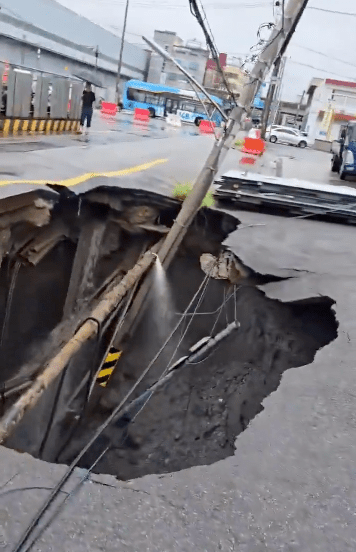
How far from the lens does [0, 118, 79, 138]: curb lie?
16438 mm

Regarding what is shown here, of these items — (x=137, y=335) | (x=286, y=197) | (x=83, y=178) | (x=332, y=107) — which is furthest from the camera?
(x=332, y=107)

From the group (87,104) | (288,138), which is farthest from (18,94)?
(288,138)

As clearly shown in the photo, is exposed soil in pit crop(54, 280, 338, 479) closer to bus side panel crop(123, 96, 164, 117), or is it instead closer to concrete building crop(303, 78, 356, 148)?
bus side panel crop(123, 96, 164, 117)

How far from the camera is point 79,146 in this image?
48.8 feet

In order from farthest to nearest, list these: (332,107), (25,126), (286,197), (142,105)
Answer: (332,107) → (142,105) → (25,126) → (286,197)

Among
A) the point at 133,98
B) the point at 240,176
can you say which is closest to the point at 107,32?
the point at 133,98

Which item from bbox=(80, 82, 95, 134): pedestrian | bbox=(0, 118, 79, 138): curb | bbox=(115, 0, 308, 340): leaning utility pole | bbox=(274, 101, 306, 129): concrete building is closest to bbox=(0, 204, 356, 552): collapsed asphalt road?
bbox=(115, 0, 308, 340): leaning utility pole

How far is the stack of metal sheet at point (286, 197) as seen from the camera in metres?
9.11

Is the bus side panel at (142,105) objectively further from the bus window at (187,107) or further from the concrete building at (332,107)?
the concrete building at (332,107)

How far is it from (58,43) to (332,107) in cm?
2679

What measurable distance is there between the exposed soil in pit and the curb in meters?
10.8

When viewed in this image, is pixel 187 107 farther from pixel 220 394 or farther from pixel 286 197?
pixel 220 394

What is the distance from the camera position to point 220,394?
20.8 ft

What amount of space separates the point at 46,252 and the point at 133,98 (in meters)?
45.9
